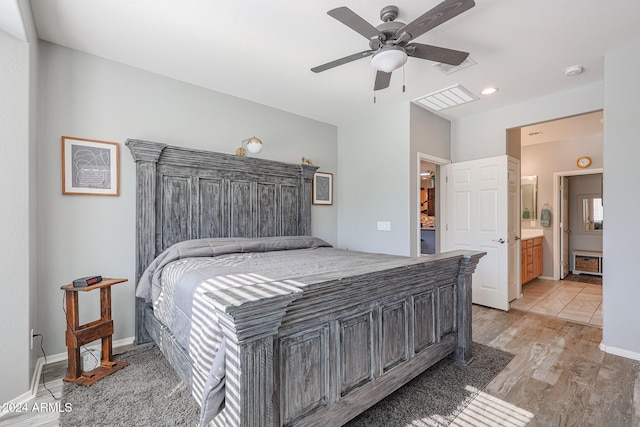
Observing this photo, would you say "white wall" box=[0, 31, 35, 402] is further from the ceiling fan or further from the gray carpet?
the ceiling fan

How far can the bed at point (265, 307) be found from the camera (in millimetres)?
1177

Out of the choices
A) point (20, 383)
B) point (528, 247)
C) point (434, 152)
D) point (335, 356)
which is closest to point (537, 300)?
point (528, 247)

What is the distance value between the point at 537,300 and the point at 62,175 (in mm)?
5716

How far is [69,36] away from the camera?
2418 millimetres

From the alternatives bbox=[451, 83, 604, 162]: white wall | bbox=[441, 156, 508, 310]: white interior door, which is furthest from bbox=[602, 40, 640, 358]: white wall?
bbox=[441, 156, 508, 310]: white interior door

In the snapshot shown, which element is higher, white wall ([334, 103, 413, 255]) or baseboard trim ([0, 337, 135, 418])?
white wall ([334, 103, 413, 255])

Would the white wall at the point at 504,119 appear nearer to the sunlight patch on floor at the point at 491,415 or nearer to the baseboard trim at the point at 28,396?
the sunlight patch on floor at the point at 491,415

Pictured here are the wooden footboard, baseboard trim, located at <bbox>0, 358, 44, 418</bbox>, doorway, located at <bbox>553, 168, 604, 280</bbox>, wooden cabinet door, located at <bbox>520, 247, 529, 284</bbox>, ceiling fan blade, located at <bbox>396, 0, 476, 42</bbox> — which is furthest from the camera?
doorway, located at <bbox>553, 168, 604, 280</bbox>

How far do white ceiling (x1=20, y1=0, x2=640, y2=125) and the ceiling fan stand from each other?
0.91 ft

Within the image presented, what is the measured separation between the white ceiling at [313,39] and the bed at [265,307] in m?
0.84

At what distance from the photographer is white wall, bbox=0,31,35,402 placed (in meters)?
1.85

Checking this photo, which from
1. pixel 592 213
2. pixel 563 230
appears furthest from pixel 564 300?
pixel 592 213

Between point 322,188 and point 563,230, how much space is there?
4.86 meters

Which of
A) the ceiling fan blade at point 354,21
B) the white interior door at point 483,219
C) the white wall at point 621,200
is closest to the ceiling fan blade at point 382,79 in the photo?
the ceiling fan blade at point 354,21
